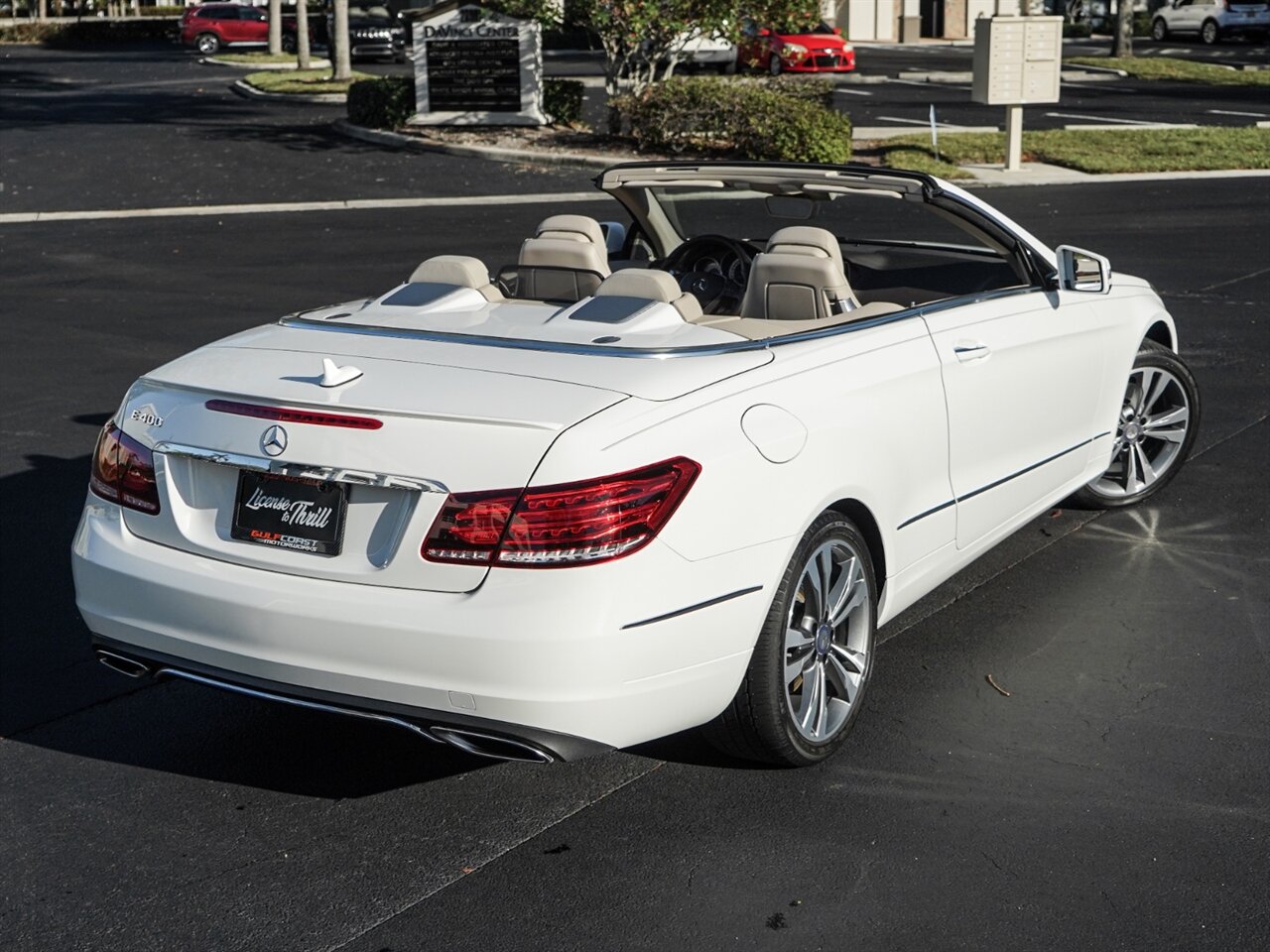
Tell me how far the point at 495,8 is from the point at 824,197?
21024 mm

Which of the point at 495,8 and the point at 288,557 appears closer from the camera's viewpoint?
the point at 288,557

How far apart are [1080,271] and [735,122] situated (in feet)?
55.5

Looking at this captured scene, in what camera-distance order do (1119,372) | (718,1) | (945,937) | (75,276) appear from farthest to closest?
(718,1)
(75,276)
(1119,372)
(945,937)

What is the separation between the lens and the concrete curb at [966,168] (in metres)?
20.7

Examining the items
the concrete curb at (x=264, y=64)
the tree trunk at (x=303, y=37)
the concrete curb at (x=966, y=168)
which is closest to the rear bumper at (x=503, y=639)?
the concrete curb at (x=966, y=168)

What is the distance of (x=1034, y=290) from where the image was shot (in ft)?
19.0

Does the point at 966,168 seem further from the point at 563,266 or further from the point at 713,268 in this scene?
the point at 563,266

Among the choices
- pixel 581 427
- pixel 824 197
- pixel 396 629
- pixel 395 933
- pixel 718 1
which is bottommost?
pixel 395 933

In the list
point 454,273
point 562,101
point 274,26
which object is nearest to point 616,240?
point 454,273

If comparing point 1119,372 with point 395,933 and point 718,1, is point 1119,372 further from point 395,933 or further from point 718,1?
point 718,1

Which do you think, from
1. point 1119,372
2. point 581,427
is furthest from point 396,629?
point 1119,372

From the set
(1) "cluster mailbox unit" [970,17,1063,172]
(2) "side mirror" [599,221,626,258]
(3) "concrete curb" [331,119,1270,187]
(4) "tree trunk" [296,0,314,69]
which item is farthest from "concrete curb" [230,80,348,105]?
(2) "side mirror" [599,221,626,258]

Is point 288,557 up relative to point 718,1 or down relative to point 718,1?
down

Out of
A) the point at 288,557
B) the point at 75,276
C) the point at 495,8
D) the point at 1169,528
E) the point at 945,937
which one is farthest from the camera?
the point at 495,8
